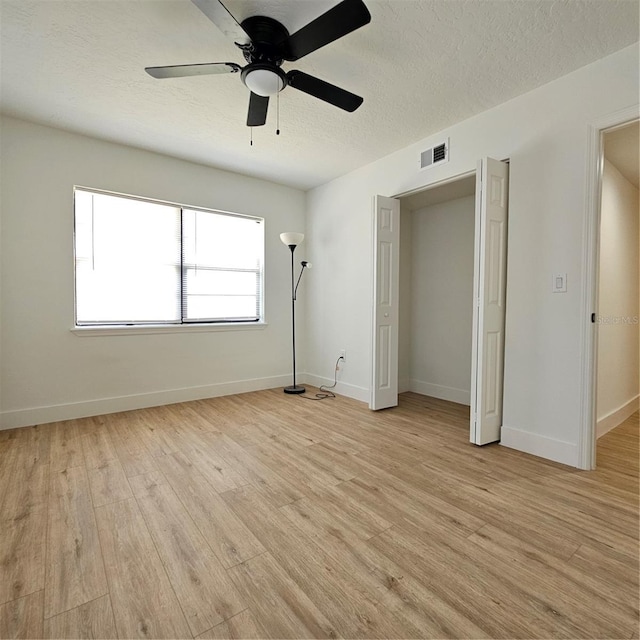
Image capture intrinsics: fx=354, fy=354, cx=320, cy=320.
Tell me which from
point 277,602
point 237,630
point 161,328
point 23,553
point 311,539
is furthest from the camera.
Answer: point 161,328

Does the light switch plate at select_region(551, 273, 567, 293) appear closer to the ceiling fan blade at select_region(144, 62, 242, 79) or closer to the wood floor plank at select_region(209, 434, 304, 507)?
the wood floor plank at select_region(209, 434, 304, 507)

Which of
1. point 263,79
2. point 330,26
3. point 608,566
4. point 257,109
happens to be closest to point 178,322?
point 257,109

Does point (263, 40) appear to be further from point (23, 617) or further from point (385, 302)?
point (23, 617)

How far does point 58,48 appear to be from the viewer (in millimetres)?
2260

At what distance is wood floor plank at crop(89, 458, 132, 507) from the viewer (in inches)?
81.2

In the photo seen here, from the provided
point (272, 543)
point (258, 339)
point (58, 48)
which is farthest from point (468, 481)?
point (58, 48)

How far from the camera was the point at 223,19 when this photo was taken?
1.68 meters

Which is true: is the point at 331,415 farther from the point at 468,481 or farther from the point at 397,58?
the point at 397,58

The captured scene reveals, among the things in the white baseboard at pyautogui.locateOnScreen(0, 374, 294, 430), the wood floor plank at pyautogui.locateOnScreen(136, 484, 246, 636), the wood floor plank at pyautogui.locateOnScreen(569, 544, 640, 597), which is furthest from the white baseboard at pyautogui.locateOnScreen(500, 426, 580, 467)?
the white baseboard at pyautogui.locateOnScreen(0, 374, 294, 430)

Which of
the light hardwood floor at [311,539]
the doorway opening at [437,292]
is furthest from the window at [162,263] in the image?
the doorway opening at [437,292]

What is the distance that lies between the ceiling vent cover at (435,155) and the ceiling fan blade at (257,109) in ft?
5.82

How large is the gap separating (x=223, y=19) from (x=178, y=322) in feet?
10.3

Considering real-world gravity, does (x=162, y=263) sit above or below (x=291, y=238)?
below

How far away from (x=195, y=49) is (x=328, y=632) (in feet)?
10.2
